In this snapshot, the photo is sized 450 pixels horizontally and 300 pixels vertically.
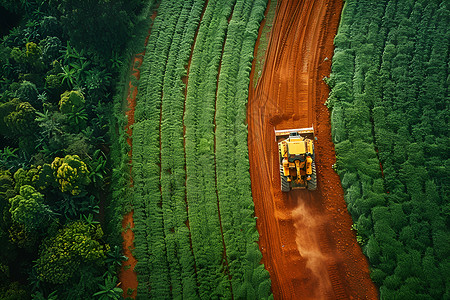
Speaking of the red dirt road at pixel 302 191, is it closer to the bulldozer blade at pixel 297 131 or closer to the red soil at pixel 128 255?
the bulldozer blade at pixel 297 131

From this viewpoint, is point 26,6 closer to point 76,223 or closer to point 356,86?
point 76,223

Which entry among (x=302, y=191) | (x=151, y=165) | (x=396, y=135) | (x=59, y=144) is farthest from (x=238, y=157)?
(x=59, y=144)

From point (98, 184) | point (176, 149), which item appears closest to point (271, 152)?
point (176, 149)

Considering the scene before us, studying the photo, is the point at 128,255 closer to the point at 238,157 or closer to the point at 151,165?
the point at 151,165

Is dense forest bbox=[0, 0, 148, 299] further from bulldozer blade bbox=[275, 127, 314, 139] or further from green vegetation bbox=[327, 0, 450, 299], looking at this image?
green vegetation bbox=[327, 0, 450, 299]

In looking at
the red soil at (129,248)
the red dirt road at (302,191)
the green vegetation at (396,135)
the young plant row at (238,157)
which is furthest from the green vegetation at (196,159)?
the green vegetation at (396,135)

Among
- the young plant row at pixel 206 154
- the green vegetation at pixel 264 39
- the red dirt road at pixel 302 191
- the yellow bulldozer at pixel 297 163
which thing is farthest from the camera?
the green vegetation at pixel 264 39
